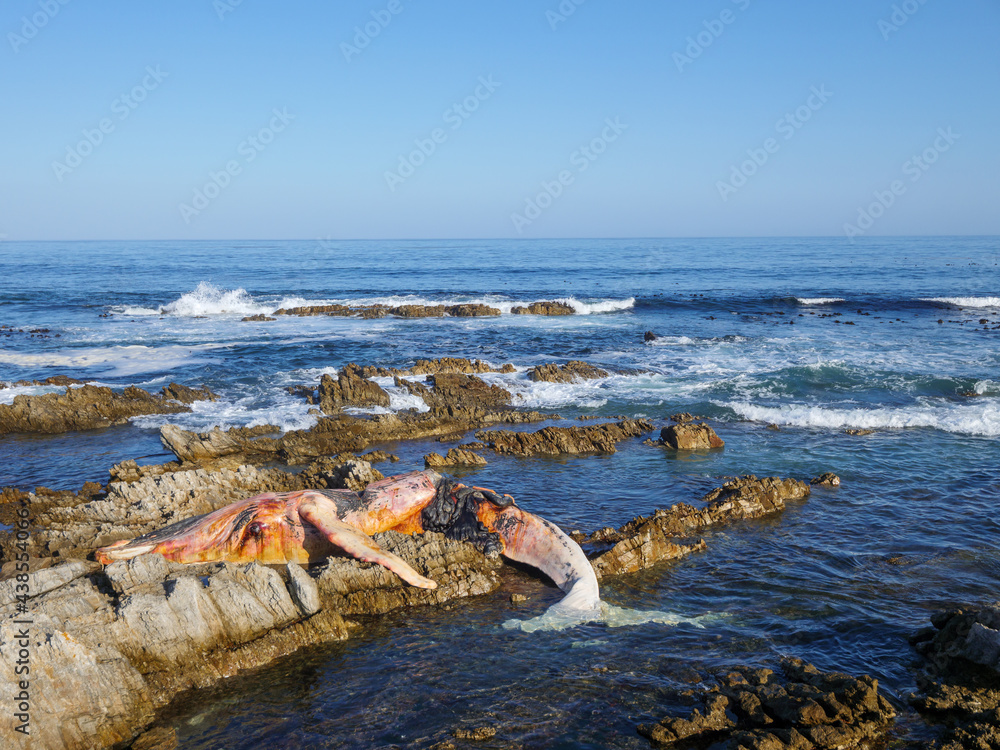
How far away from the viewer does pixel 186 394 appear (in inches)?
766

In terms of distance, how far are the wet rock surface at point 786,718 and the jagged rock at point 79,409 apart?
16073 millimetres

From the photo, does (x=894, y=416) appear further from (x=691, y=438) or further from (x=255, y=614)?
(x=255, y=614)

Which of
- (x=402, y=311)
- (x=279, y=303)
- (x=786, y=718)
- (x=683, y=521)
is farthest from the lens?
(x=279, y=303)

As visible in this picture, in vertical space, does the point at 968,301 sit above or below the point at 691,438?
above

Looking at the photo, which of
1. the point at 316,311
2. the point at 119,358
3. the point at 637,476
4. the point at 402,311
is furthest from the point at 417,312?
the point at 637,476

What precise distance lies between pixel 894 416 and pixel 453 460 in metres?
10.7

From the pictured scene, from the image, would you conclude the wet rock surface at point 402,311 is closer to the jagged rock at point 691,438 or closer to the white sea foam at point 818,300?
the white sea foam at point 818,300

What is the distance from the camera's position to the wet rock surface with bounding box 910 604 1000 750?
18.2 ft

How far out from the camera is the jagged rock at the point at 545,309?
39.9 m

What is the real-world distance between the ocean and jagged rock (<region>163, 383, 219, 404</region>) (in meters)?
0.62

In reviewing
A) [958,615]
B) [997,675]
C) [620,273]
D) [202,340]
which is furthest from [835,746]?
[620,273]

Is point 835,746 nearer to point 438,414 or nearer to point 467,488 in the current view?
point 467,488

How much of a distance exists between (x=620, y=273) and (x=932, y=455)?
53.7 m

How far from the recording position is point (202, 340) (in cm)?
3030
